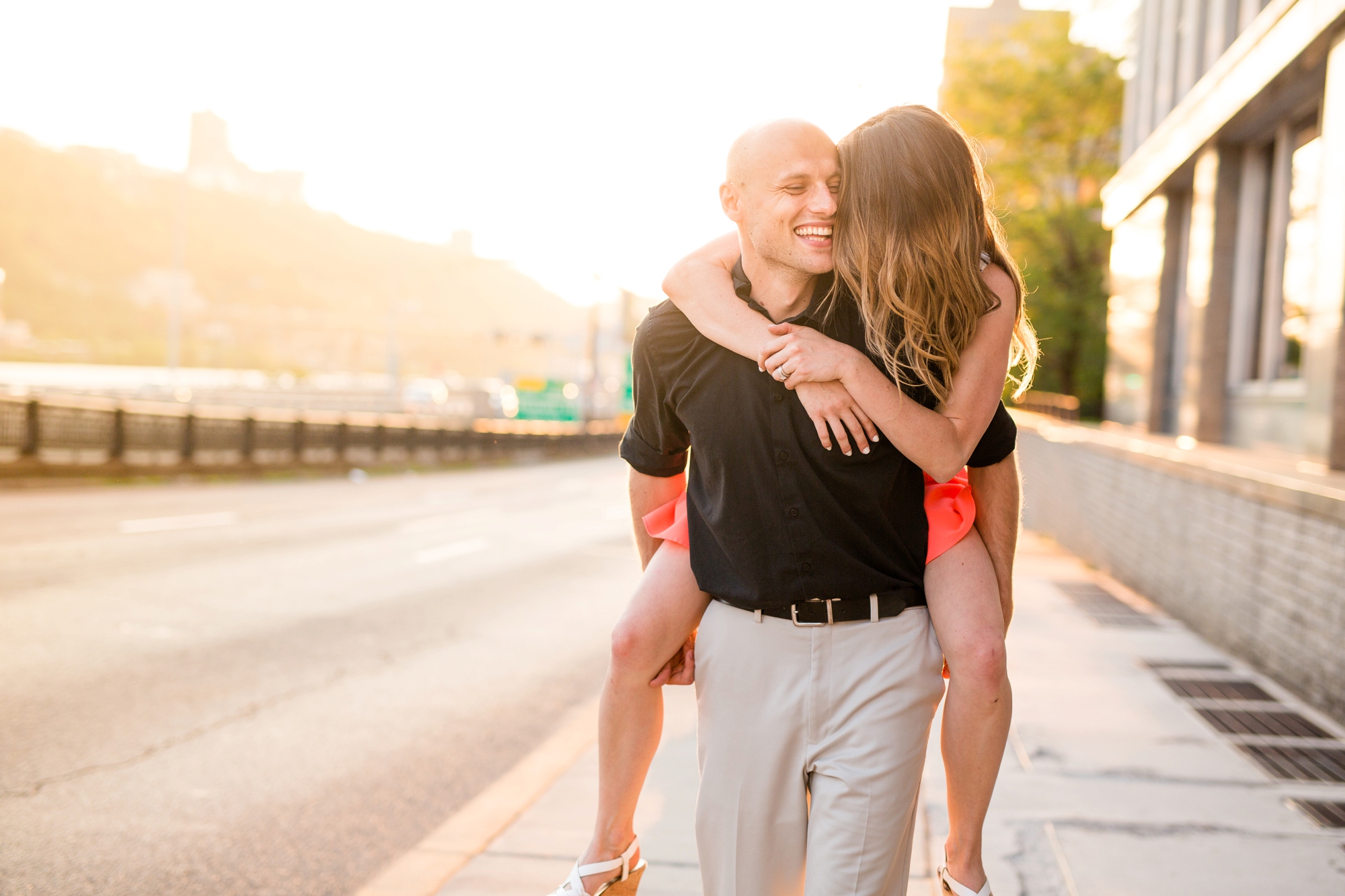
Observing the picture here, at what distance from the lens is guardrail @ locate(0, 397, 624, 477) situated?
17766 millimetres

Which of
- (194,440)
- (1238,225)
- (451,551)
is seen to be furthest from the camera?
(194,440)

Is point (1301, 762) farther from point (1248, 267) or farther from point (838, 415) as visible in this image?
point (1248, 267)

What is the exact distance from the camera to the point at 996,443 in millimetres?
2373

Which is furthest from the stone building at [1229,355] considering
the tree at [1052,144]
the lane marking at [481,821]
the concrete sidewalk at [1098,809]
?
the tree at [1052,144]

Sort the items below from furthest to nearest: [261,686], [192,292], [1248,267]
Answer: [192,292] → [1248,267] → [261,686]

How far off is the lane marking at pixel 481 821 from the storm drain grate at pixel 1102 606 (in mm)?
4842

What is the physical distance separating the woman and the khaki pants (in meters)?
0.12

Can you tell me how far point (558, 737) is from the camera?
5617 millimetres

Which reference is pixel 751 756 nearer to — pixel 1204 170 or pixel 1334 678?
pixel 1334 678

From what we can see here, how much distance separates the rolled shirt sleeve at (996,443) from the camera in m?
2.37

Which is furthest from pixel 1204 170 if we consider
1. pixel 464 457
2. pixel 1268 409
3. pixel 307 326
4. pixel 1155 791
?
pixel 307 326

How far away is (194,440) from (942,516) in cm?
2163

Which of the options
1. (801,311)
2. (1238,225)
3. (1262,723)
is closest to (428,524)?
(1238,225)

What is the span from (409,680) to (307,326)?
165095 mm
